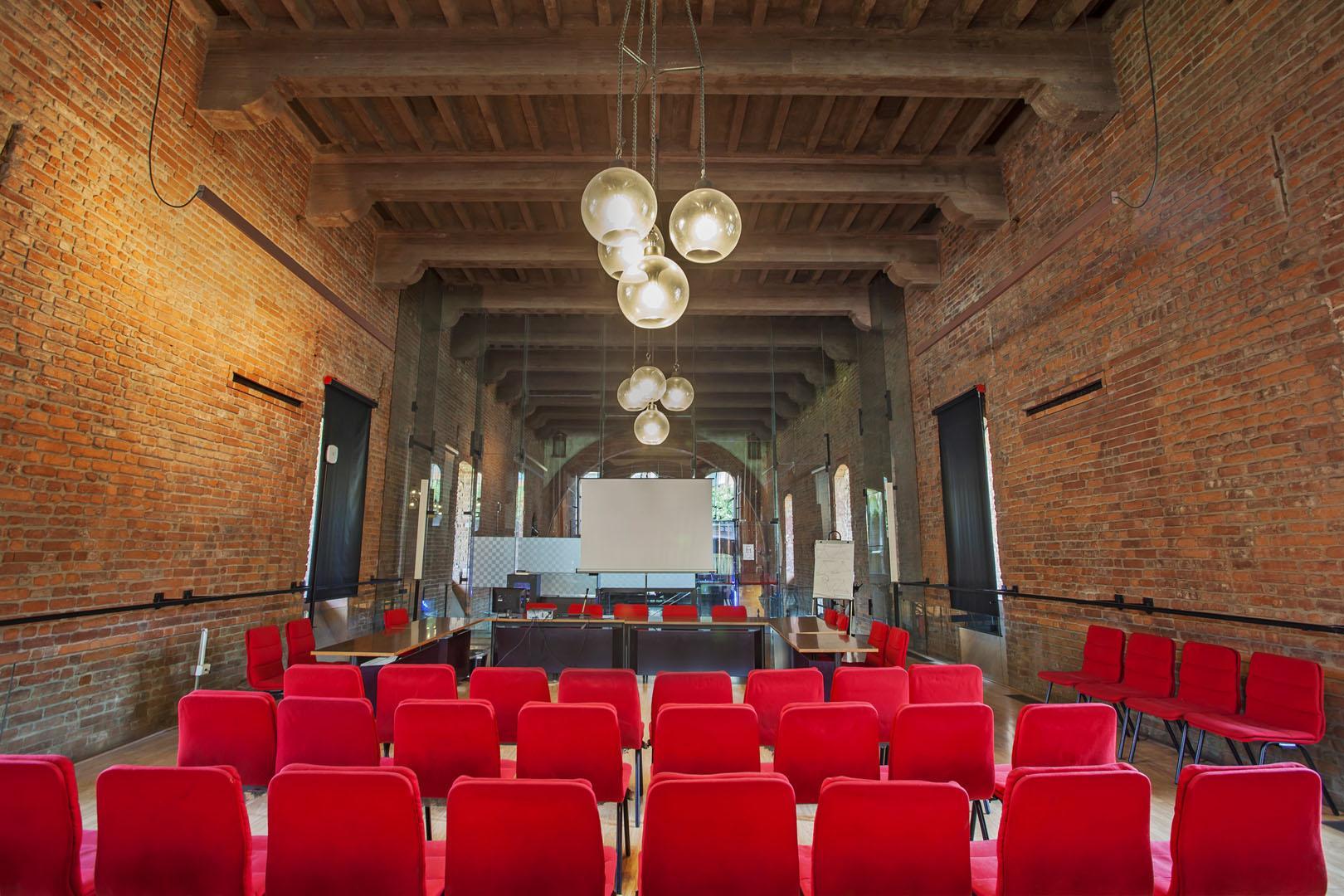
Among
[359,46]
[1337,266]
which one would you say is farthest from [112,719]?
[1337,266]

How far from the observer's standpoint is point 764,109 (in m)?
6.26

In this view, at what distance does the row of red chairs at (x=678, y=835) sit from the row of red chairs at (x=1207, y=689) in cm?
226

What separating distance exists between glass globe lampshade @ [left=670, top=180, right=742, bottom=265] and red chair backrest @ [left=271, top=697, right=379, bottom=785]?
8.47 feet

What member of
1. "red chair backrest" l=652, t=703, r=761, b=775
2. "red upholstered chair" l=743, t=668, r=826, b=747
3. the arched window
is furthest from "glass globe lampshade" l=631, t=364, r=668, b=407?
the arched window

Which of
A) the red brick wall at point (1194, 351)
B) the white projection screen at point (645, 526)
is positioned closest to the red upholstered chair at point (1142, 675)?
the red brick wall at point (1194, 351)

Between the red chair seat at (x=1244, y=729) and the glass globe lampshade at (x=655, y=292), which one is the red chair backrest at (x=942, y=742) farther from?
the glass globe lampshade at (x=655, y=292)

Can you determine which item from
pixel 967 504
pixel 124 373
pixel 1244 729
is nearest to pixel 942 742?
pixel 1244 729

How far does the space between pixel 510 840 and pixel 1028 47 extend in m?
6.60

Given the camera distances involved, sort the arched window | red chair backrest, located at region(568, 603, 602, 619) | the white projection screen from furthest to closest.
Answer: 1. the arched window
2. the white projection screen
3. red chair backrest, located at region(568, 603, 602, 619)

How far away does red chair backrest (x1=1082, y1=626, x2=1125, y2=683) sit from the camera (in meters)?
4.81

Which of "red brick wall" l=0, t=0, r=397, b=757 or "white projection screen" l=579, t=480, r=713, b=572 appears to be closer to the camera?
"red brick wall" l=0, t=0, r=397, b=757

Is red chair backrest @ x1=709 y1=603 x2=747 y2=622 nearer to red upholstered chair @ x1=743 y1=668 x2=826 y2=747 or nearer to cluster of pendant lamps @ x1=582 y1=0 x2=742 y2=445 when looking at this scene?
red upholstered chair @ x1=743 y1=668 x2=826 y2=747

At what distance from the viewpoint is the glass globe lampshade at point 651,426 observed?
727cm

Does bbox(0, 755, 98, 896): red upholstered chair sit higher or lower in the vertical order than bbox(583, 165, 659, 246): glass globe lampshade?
lower
